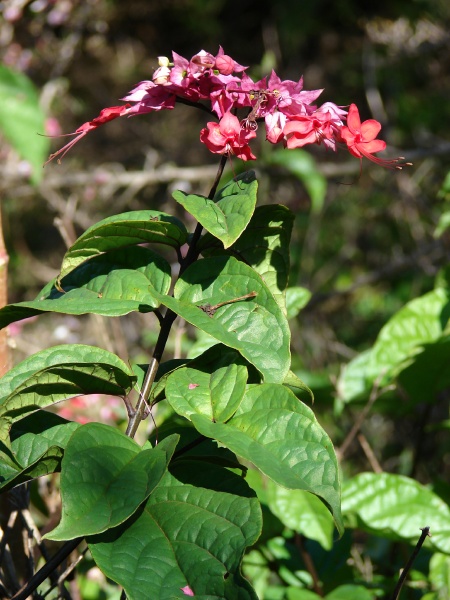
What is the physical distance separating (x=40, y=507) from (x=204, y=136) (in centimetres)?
72

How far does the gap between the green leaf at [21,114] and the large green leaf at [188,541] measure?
441 mm

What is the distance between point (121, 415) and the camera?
1.71m

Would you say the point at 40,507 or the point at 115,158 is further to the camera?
the point at 115,158

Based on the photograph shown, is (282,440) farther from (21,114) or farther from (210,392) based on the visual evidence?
(21,114)

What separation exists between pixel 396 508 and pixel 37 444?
0.57m

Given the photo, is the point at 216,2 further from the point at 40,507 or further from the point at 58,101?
the point at 40,507

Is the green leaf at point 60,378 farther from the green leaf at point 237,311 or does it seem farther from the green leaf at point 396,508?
the green leaf at point 396,508

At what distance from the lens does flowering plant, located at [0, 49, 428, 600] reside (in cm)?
61

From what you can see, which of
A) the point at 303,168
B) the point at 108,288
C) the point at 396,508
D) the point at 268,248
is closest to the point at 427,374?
the point at 396,508

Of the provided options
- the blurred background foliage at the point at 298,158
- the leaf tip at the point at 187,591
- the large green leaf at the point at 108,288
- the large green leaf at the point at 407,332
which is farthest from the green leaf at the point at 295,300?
the blurred background foliage at the point at 298,158

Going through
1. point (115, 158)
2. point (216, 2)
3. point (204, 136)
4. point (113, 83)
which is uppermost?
point (204, 136)

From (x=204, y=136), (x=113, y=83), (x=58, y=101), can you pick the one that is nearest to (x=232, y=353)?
(x=204, y=136)

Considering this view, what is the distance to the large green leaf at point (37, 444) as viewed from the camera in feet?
2.19

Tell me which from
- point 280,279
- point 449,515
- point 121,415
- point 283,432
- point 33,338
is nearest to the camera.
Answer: point 283,432
